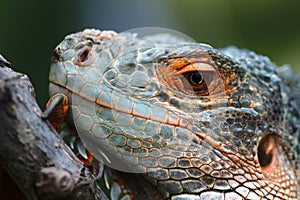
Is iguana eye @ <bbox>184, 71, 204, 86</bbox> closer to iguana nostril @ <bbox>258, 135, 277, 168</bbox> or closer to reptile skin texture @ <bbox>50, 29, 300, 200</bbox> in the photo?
reptile skin texture @ <bbox>50, 29, 300, 200</bbox>

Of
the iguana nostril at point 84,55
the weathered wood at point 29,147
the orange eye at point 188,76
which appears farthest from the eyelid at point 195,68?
the weathered wood at point 29,147

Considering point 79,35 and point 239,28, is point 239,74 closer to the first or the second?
point 79,35

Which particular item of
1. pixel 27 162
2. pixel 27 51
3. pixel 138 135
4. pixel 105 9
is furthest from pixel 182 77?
pixel 105 9

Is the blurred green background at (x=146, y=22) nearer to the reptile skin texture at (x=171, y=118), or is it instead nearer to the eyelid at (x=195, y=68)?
the reptile skin texture at (x=171, y=118)

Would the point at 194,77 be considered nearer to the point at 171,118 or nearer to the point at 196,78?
the point at 196,78

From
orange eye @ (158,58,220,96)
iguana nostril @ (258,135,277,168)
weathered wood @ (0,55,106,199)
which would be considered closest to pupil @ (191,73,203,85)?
orange eye @ (158,58,220,96)

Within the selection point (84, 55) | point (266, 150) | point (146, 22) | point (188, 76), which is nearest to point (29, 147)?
point (84, 55)
